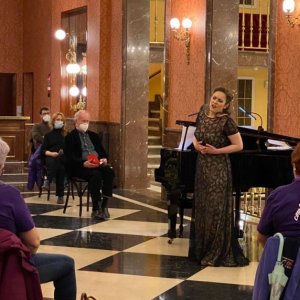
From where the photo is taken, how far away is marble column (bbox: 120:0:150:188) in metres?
11.6

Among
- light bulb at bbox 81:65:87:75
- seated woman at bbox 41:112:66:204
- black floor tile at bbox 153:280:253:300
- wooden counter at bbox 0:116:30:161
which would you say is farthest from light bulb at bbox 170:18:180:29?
wooden counter at bbox 0:116:30:161

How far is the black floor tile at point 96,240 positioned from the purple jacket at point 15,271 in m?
Result: 3.67

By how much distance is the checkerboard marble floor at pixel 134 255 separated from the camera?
218 inches

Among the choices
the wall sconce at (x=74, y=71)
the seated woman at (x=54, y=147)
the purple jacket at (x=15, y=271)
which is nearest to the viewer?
the purple jacket at (x=15, y=271)

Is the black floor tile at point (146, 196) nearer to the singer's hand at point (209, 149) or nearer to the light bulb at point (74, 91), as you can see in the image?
the singer's hand at point (209, 149)

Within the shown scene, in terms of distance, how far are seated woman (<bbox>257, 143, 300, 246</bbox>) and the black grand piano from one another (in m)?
3.13

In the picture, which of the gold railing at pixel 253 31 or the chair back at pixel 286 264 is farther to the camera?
the gold railing at pixel 253 31

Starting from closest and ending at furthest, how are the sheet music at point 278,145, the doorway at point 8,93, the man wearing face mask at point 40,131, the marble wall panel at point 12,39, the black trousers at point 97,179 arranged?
the sheet music at point 278,145 < the black trousers at point 97,179 < the man wearing face mask at point 40,131 < the marble wall panel at point 12,39 < the doorway at point 8,93

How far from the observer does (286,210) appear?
3.48m

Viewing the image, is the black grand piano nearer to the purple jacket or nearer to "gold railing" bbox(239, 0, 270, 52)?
the purple jacket

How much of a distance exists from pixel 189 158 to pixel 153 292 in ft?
5.22

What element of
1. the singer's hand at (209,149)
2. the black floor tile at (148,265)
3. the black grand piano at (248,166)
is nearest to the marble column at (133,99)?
the black grand piano at (248,166)

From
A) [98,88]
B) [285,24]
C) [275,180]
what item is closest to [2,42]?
[98,88]

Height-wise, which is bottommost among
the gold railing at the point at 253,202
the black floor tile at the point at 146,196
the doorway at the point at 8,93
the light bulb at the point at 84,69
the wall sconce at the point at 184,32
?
the black floor tile at the point at 146,196
